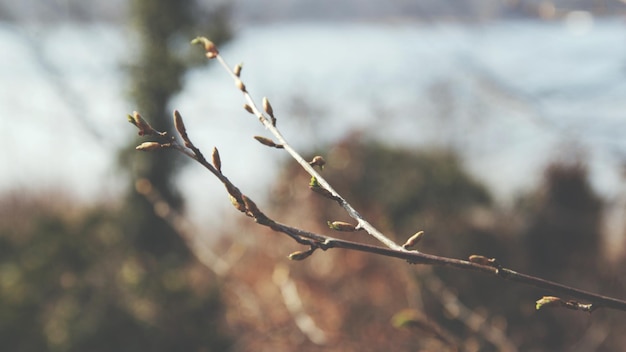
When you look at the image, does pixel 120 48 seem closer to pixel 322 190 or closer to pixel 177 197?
pixel 177 197

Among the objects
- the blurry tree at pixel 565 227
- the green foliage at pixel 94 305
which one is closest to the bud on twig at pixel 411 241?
the green foliage at pixel 94 305

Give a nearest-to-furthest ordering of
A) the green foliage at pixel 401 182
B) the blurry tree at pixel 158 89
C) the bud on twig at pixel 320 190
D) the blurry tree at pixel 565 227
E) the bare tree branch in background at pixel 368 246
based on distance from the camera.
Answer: the bare tree branch in background at pixel 368 246 → the bud on twig at pixel 320 190 → the blurry tree at pixel 565 227 → the blurry tree at pixel 158 89 → the green foliage at pixel 401 182

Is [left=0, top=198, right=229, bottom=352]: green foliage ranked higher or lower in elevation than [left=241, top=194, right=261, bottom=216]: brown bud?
lower

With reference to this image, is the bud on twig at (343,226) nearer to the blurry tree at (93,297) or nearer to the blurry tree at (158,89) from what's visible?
the blurry tree at (93,297)

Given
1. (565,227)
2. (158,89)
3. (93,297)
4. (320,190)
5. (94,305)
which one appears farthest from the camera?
(565,227)

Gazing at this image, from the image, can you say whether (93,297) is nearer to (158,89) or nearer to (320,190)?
(158,89)

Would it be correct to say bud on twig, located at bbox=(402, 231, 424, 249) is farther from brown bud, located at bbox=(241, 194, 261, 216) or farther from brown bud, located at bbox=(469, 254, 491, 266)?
brown bud, located at bbox=(241, 194, 261, 216)

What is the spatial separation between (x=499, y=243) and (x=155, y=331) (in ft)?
13.3

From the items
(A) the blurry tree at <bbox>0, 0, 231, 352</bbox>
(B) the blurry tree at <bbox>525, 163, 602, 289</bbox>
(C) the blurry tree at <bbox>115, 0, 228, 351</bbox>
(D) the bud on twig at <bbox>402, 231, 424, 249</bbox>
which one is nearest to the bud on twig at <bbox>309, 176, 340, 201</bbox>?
(D) the bud on twig at <bbox>402, 231, 424, 249</bbox>

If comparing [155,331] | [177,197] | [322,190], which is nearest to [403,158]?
[177,197]

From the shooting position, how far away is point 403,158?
9117 millimetres

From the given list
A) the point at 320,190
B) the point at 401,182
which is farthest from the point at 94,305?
the point at 401,182

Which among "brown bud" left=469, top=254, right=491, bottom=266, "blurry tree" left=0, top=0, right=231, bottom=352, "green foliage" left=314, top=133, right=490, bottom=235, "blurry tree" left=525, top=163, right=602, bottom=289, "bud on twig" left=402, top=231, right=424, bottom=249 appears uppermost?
"brown bud" left=469, top=254, right=491, bottom=266

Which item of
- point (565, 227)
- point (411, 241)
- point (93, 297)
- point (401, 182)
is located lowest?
point (401, 182)
